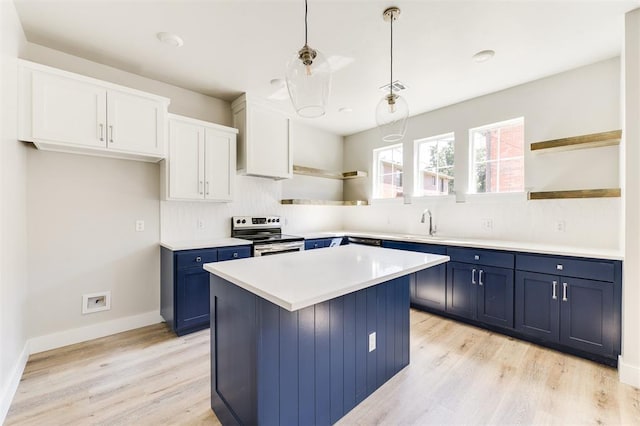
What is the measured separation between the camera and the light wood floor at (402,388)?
1.69 m

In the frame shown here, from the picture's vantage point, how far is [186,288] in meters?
2.79

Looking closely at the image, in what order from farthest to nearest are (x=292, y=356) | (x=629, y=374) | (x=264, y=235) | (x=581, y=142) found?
(x=264, y=235) < (x=581, y=142) < (x=629, y=374) < (x=292, y=356)

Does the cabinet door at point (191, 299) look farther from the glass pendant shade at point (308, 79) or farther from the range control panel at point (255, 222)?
the glass pendant shade at point (308, 79)

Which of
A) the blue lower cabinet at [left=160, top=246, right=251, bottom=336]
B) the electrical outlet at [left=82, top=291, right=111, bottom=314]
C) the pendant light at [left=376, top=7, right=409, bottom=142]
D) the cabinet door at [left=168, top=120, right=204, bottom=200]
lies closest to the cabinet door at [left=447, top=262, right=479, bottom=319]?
the pendant light at [left=376, top=7, right=409, bottom=142]

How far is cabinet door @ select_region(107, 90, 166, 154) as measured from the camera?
250 centimetres

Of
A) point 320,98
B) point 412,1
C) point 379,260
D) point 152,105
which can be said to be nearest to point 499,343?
point 379,260

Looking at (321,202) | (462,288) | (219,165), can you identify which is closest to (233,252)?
(219,165)

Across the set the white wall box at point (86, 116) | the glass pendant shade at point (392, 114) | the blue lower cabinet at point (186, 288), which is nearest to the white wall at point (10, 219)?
the white wall box at point (86, 116)

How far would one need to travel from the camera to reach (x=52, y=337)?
2.51 metres

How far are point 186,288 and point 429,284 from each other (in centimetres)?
267

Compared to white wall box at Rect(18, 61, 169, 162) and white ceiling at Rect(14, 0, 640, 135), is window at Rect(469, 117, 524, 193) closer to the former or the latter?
white ceiling at Rect(14, 0, 640, 135)

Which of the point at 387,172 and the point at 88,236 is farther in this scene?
the point at 387,172

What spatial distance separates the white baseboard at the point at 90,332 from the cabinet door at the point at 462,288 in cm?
324

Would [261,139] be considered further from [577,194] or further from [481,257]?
[577,194]
